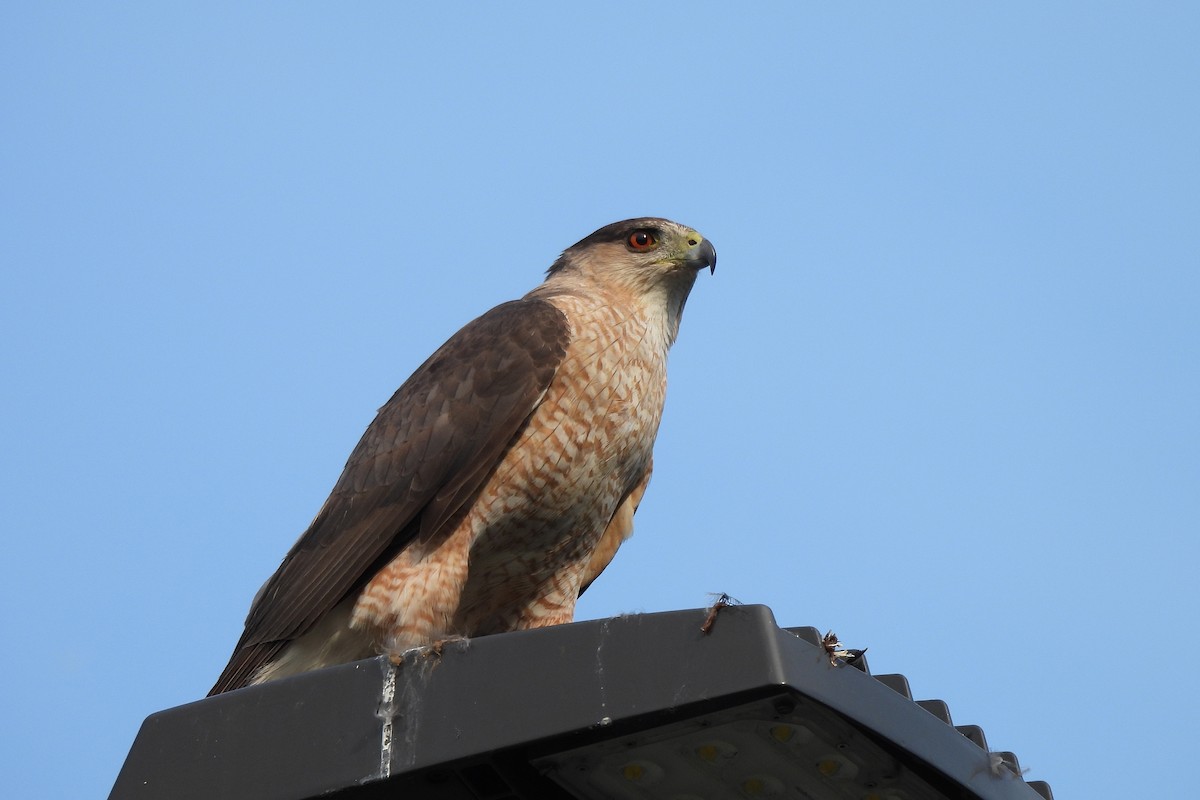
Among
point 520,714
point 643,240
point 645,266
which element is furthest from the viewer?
point 643,240

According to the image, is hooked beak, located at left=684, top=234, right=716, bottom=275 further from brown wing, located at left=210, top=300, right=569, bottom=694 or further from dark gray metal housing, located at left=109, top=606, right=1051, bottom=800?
dark gray metal housing, located at left=109, top=606, right=1051, bottom=800

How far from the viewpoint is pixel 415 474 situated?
214 inches

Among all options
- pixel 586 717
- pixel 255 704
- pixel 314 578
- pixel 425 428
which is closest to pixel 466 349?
pixel 425 428

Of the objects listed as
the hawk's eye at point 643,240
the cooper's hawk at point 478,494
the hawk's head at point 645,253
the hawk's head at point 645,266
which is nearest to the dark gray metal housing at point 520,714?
the cooper's hawk at point 478,494

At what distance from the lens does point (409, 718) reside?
341 cm

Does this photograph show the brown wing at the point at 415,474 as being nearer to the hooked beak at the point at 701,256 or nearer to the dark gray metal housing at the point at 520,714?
the hooked beak at the point at 701,256

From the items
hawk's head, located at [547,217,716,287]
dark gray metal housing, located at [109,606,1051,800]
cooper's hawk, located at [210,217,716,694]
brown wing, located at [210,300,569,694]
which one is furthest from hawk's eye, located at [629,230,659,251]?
dark gray metal housing, located at [109,606,1051,800]

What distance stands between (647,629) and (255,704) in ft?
3.59

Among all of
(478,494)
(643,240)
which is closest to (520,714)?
(478,494)

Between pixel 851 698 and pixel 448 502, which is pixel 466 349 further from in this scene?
pixel 851 698

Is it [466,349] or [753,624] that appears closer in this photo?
[753,624]

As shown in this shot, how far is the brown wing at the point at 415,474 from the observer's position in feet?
17.5

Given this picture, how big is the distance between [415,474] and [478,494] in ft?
0.86

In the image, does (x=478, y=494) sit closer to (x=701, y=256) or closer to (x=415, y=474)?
(x=415, y=474)
